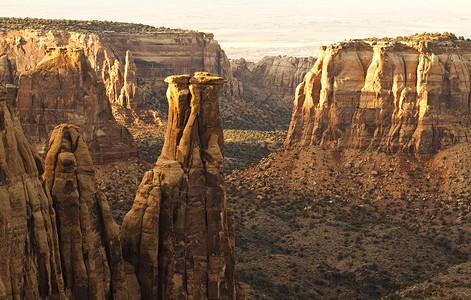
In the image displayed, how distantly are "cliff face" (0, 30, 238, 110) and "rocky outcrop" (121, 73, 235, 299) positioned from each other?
334 ft

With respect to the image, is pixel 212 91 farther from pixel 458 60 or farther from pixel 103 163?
pixel 458 60

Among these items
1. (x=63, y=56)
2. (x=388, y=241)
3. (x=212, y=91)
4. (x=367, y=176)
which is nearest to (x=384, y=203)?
(x=367, y=176)

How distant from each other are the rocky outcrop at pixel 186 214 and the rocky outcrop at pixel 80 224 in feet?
8.27

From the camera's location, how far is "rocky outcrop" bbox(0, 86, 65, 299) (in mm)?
33062

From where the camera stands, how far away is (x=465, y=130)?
93875mm

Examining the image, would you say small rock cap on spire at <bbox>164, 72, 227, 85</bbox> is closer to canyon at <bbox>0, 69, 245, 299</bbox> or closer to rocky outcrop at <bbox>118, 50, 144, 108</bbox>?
canyon at <bbox>0, 69, 245, 299</bbox>

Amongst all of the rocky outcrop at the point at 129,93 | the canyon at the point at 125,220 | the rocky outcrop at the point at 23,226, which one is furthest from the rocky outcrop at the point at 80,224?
the rocky outcrop at the point at 129,93

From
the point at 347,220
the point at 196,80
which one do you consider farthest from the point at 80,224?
the point at 347,220

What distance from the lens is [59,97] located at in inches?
3130

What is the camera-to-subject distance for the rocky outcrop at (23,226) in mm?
33062

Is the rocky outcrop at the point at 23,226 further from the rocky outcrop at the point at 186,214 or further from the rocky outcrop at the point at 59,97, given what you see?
the rocky outcrop at the point at 59,97

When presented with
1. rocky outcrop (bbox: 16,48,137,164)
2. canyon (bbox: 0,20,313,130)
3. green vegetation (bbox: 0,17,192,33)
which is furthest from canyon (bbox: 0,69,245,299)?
green vegetation (bbox: 0,17,192,33)

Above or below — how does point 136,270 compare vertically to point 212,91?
below

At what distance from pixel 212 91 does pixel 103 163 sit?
42.5 meters
